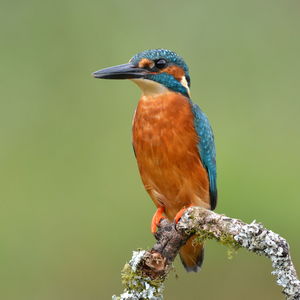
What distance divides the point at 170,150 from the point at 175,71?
0.47 metres

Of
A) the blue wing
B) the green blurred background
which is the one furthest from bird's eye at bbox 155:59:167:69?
the green blurred background

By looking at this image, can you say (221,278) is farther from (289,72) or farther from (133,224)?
(289,72)

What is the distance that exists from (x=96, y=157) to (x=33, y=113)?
682 mm

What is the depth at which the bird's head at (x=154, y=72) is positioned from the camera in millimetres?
4875

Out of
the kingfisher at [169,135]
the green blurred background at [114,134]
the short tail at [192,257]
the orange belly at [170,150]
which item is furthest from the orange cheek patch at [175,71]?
the green blurred background at [114,134]

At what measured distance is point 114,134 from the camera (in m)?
7.11

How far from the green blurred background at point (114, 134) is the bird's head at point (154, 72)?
60.2 inches

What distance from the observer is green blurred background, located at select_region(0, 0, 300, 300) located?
632 cm

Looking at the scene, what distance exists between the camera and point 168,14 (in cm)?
781

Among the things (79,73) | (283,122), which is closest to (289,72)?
(283,122)

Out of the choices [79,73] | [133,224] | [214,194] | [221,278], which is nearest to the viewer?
[214,194]

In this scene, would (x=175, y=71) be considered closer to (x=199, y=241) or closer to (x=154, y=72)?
(x=154, y=72)

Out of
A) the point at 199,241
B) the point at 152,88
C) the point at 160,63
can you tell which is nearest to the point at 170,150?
the point at 152,88

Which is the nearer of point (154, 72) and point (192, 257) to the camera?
point (154, 72)
